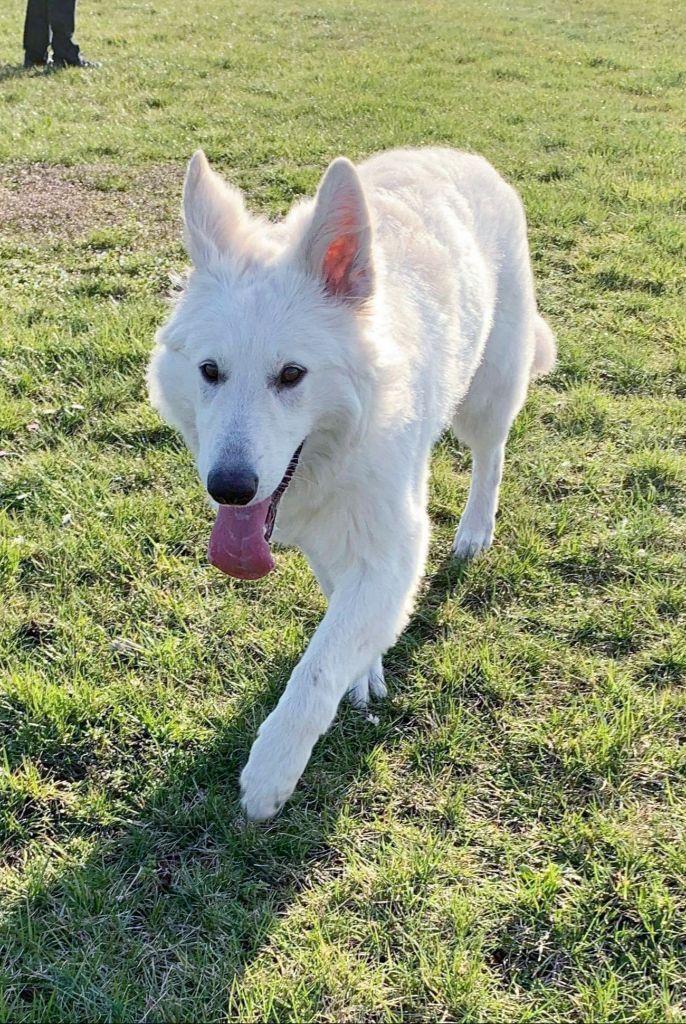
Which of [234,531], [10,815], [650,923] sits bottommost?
[10,815]

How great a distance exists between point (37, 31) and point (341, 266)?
12.1 metres

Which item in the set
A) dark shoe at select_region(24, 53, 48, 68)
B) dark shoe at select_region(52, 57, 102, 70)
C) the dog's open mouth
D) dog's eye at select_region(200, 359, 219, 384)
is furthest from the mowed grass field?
dark shoe at select_region(24, 53, 48, 68)

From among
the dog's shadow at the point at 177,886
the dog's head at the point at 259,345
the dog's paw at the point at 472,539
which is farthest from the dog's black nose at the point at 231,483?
the dog's paw at the point at 472,539

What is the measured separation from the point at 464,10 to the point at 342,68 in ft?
25.8

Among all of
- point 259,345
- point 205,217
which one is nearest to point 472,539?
point 259,345

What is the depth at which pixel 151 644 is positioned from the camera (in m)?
3.30

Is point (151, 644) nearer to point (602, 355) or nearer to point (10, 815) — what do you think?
point (10, 815)

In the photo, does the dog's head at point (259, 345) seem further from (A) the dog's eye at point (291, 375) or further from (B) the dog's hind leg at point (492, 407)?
(B) the dog's hind leg at point (492, 407)

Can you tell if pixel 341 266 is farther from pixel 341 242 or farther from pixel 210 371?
pixel 210 371

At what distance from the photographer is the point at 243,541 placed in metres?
2.46

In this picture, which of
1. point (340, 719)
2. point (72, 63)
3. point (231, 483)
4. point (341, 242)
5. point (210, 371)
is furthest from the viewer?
point (72, 63)

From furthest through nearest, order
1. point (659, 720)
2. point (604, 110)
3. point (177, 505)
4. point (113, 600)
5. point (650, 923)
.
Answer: point (604, 110), point (177, 505), point (113, 600), point (659, 720), point (650, 923)

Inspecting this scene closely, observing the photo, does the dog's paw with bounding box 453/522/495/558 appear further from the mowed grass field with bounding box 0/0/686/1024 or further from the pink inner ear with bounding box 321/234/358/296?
the pink inner ear with bounding box 321/234/358/296

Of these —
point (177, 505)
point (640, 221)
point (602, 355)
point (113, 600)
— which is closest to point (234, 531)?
point (113, 600)
